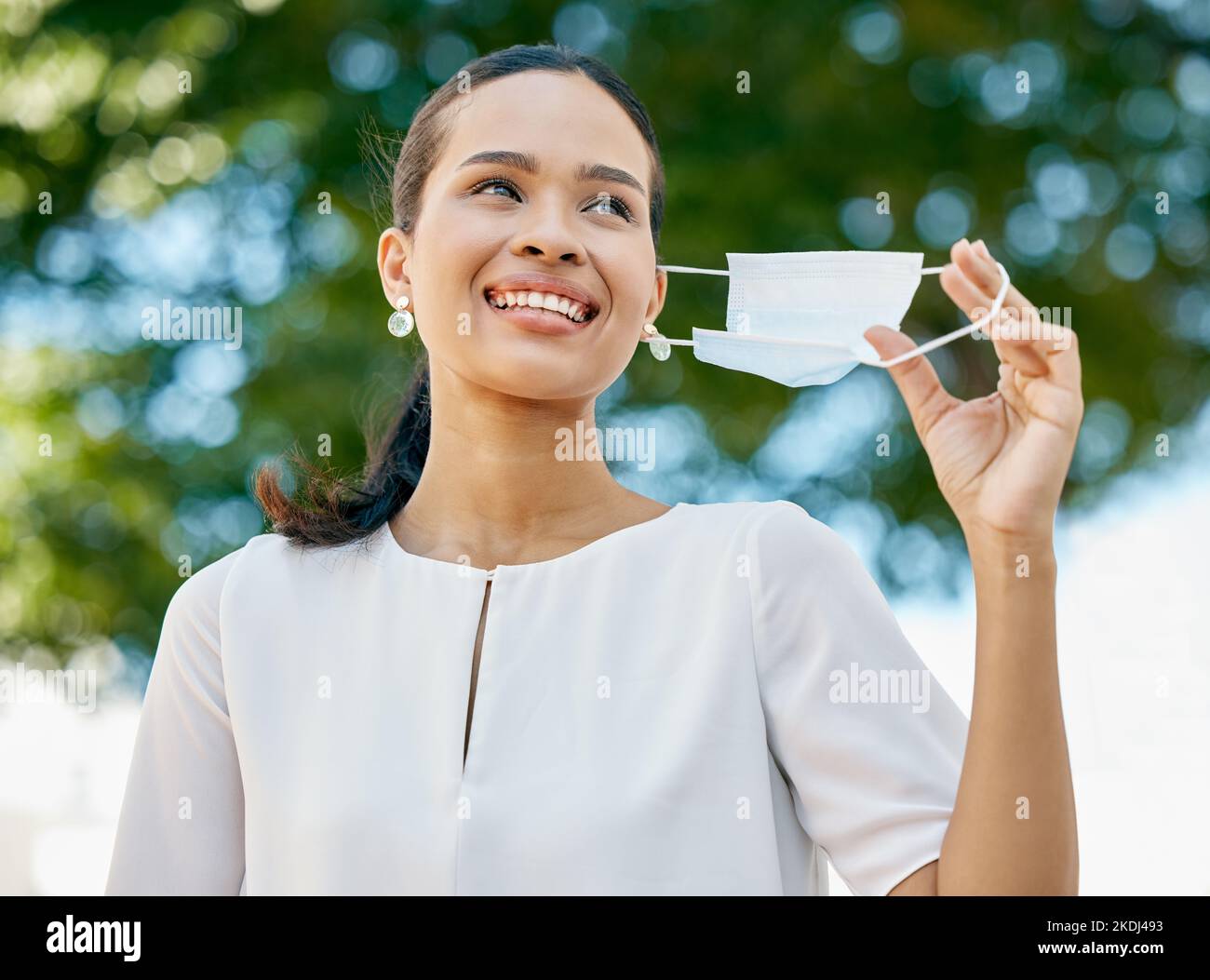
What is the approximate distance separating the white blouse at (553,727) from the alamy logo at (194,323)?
3.53 m

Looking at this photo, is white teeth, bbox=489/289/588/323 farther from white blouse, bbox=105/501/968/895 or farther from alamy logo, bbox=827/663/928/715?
alamy logo, bbox=827/663/928/715

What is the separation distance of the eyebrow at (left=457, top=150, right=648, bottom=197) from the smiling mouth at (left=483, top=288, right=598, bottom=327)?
190 millimetres

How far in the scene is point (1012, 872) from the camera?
160 centimetres

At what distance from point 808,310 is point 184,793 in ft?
3.96

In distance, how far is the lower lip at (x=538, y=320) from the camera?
6.44 ft

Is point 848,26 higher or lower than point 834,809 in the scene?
higher

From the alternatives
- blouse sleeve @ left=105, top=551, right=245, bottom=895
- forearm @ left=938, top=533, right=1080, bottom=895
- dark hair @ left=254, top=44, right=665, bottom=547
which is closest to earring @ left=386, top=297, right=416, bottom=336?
dark hair @ left=254, top=44, right=665, bottom=547

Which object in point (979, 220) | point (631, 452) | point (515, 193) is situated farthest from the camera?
point (979, 220)

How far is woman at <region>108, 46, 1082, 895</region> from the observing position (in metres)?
1.63
